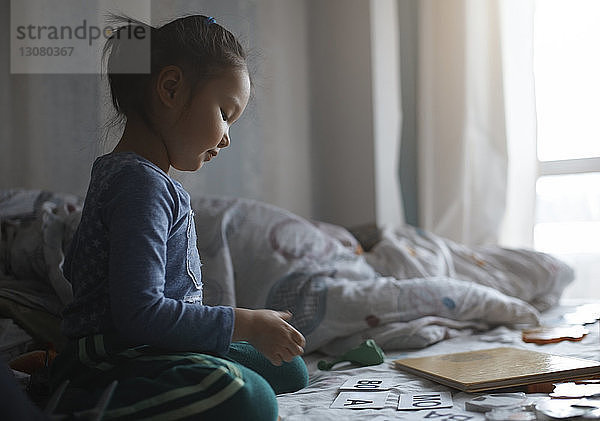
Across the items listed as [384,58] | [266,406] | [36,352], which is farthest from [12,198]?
[384,58]

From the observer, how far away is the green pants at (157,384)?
69 cm

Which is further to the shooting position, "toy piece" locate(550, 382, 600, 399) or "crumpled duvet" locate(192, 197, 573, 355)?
"crumpled duvet" locate(192, 197, 573, 355)

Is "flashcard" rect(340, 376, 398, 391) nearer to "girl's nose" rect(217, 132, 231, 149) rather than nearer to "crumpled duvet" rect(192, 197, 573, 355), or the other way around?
"crumpled duvet" rect(192, 197, 573, 355)

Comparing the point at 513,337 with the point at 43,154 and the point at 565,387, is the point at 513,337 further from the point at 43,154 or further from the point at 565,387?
the point at 43,154

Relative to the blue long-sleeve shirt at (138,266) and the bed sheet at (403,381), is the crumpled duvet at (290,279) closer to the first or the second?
the bed sheet at (403,381)

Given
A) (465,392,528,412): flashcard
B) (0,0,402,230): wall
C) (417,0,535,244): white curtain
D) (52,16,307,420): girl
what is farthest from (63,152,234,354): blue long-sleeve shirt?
(417,0,535,244): white curtain

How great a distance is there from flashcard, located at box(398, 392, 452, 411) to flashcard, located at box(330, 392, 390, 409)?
0.03 meters

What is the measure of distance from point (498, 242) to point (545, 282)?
51 centimetres

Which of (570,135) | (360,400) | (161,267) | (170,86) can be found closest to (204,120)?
(170,86)

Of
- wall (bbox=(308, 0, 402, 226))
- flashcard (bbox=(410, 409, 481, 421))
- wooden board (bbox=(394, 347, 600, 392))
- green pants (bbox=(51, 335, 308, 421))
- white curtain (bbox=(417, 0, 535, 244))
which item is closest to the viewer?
green pants (bbox=(51, 335, 308, 421))

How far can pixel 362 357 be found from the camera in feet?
3.89

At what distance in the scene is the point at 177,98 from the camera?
83 cm

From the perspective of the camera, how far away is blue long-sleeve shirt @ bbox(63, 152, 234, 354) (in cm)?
72

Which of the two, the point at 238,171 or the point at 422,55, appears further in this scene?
the point at 422,55
